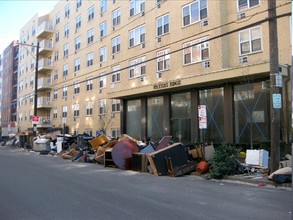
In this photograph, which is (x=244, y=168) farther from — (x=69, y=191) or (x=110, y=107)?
(x=110, y=107)

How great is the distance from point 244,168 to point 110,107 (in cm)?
2033

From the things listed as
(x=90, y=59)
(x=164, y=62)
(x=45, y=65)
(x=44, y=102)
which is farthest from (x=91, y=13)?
(x=44, y=102)

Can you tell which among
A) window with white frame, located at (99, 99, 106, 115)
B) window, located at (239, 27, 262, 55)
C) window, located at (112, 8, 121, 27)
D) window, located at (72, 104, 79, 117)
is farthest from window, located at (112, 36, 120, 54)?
window, located at (239, 27, 262, 55)

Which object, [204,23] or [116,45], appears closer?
[204,23]

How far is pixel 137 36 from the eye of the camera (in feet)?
95.2

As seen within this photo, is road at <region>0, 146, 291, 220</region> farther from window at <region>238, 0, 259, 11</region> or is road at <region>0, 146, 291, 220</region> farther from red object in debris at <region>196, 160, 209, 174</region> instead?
window at <region>238, 0, 259, 11</region>

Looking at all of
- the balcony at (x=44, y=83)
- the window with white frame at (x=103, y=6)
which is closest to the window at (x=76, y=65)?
the window with white frame at (x=103, y=6)

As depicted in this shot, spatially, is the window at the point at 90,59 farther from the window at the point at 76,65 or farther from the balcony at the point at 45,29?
the balcony at the point at 45,29

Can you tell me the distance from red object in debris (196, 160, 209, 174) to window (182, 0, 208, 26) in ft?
37.5

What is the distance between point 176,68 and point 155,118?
4506 mm

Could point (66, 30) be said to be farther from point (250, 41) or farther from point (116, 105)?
point (250, 41)

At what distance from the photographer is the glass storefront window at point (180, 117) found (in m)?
23.7

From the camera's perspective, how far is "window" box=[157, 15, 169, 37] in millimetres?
25609

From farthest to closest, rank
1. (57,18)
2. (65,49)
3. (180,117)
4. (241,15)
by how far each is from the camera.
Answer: (57,18) → (65,49) → (180,117) → (241,15)
